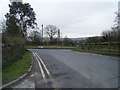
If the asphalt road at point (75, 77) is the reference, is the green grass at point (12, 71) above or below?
above

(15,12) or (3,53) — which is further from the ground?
(15,12)

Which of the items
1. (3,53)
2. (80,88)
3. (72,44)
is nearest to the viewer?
(80,88)

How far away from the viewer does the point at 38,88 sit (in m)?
6.41

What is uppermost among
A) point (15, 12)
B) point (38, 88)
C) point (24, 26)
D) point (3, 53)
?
point (15, 12)

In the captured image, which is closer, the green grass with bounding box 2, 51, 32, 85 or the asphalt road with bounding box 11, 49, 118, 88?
the asphalt road with bounding box 11, 49, 118, 88

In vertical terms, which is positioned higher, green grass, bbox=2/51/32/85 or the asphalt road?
green grass, bbox=2/51/32/85

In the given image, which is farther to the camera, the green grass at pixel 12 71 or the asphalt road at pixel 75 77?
the green grass at pixel 12 71

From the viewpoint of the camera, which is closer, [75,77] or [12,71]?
[75,77]

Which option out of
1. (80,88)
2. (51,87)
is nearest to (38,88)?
(51,87)

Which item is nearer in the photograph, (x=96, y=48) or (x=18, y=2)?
(x=96, y=48)

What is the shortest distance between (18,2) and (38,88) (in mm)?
39985

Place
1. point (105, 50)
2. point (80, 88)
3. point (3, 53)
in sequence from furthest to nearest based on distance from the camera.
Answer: point (105, 50) < point (3, 53) < point (80, 88)

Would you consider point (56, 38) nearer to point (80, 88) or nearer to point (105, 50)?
point (105, 50)

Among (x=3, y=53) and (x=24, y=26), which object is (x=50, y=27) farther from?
(x=3, y=53)
